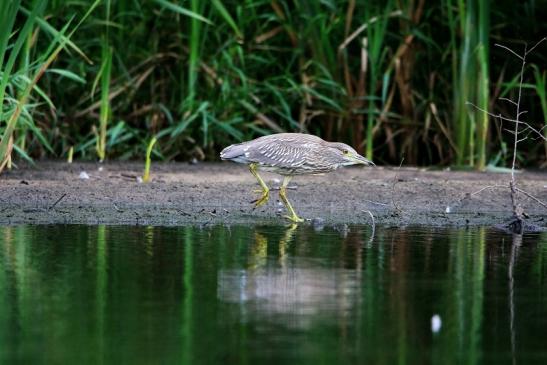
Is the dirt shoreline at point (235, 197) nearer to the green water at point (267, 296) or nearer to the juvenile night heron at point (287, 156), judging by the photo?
the juvenile night heron at point (287, 156)

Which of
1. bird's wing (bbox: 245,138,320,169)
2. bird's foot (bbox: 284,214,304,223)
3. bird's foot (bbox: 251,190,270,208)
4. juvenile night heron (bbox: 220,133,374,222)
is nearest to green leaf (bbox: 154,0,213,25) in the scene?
juvenile night heron (bbox: 220,133,374,222)

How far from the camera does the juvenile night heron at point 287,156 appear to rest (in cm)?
988

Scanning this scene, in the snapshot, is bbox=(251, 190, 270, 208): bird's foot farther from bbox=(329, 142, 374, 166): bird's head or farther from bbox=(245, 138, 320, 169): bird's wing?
bbox=(329, 142, 374, 166): bird's head

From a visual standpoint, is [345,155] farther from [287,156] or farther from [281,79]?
[281,79]

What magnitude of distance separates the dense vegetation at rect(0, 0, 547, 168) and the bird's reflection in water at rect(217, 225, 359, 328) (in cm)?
511

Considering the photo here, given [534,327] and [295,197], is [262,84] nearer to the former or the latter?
[295,197]

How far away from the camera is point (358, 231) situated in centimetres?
886

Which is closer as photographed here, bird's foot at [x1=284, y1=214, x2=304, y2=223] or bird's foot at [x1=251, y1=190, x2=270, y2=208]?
bird's foot at [x1=284, y1=214, x2=304, y2=223]

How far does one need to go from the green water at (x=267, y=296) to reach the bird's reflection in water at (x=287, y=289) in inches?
0.4

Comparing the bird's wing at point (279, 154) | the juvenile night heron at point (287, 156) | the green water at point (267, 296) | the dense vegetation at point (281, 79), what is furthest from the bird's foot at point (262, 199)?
the dense vegetation at point (281, 79)

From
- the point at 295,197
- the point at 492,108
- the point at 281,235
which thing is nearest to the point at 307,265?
the point at 281,235

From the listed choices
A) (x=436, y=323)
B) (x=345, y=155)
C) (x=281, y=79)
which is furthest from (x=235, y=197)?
(x=436, y=323)

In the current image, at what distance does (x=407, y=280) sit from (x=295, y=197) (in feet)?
12.5

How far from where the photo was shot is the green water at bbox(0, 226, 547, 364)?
505 centimetres
